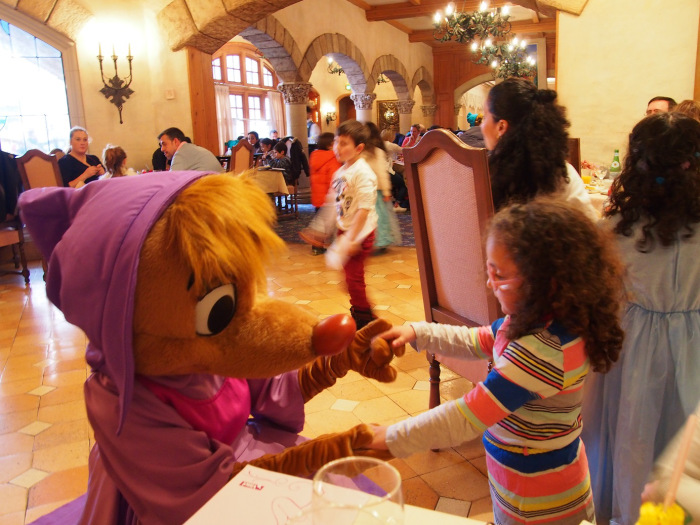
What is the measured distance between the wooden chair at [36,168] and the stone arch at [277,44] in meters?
4.45

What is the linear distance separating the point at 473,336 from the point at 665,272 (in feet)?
2.05

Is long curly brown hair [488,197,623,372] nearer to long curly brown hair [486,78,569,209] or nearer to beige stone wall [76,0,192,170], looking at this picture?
long curly brown hair [486,78,569,209]

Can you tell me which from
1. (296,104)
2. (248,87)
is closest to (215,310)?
(296,104)

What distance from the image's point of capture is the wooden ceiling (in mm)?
10914

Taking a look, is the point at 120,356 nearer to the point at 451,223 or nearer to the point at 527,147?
the point at 451,223

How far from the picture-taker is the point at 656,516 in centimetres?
64

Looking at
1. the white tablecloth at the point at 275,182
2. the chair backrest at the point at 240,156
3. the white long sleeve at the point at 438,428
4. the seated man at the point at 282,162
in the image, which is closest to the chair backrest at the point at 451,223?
the white long sleeve at the point at 438,428

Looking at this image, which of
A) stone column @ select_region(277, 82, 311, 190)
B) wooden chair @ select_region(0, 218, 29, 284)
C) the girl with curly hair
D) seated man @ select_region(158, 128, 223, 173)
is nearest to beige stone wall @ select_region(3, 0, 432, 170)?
wooden chair @ select_region(0, 218, 29, 284)

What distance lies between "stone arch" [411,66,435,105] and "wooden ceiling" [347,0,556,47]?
38.1 inches

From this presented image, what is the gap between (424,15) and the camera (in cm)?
1146

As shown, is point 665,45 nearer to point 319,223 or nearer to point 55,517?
point 319,223

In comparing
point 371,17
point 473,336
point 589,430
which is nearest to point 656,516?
point 473,336

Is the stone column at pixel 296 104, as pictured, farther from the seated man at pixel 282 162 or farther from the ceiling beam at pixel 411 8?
the ceiling beam at pixel 411 8

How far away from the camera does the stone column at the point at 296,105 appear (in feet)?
32.9
